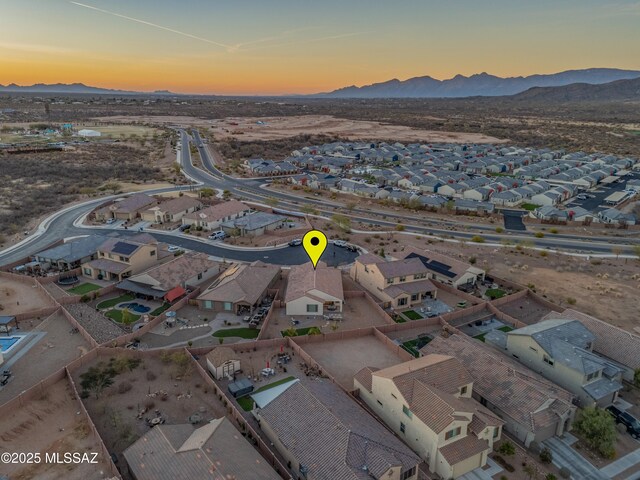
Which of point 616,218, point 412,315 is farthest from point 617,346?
point 616,218

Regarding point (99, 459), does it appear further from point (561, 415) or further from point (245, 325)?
point (561, 415)

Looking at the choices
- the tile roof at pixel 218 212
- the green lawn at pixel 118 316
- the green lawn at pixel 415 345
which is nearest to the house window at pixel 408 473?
the green lawn at pixel 415 345

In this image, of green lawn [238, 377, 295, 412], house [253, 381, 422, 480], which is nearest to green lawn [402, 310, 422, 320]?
green lawn [238, 377, 295, 412]

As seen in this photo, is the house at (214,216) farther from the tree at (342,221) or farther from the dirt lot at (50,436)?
the dirt lot at (50,436)

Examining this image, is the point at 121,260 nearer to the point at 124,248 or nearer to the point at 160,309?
the point at 124,248

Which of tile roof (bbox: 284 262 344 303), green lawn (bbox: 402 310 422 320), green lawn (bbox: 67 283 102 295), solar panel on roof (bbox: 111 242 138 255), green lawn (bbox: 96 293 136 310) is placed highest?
solar panel on roof (bbox: 111 242 138 255)

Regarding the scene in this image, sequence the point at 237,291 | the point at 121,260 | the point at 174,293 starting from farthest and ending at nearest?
1. the point at 121,260
2. the point at 174,293
3. the point at 237,291

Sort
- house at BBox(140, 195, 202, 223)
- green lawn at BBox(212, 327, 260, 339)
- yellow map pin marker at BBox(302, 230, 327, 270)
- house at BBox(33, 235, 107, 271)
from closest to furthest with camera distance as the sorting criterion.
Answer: green lawn at BBox(212, 327, 260, 339) → yellow map pin marker at BBox(302, 230, 327, 270) → house at BBox(33, 235, 107, 271) → house at BBox(140, 195, 202, 223)

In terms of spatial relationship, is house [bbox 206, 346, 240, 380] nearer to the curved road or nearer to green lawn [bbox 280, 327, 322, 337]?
green lawn [bbox 280, 327, 322, 337]
